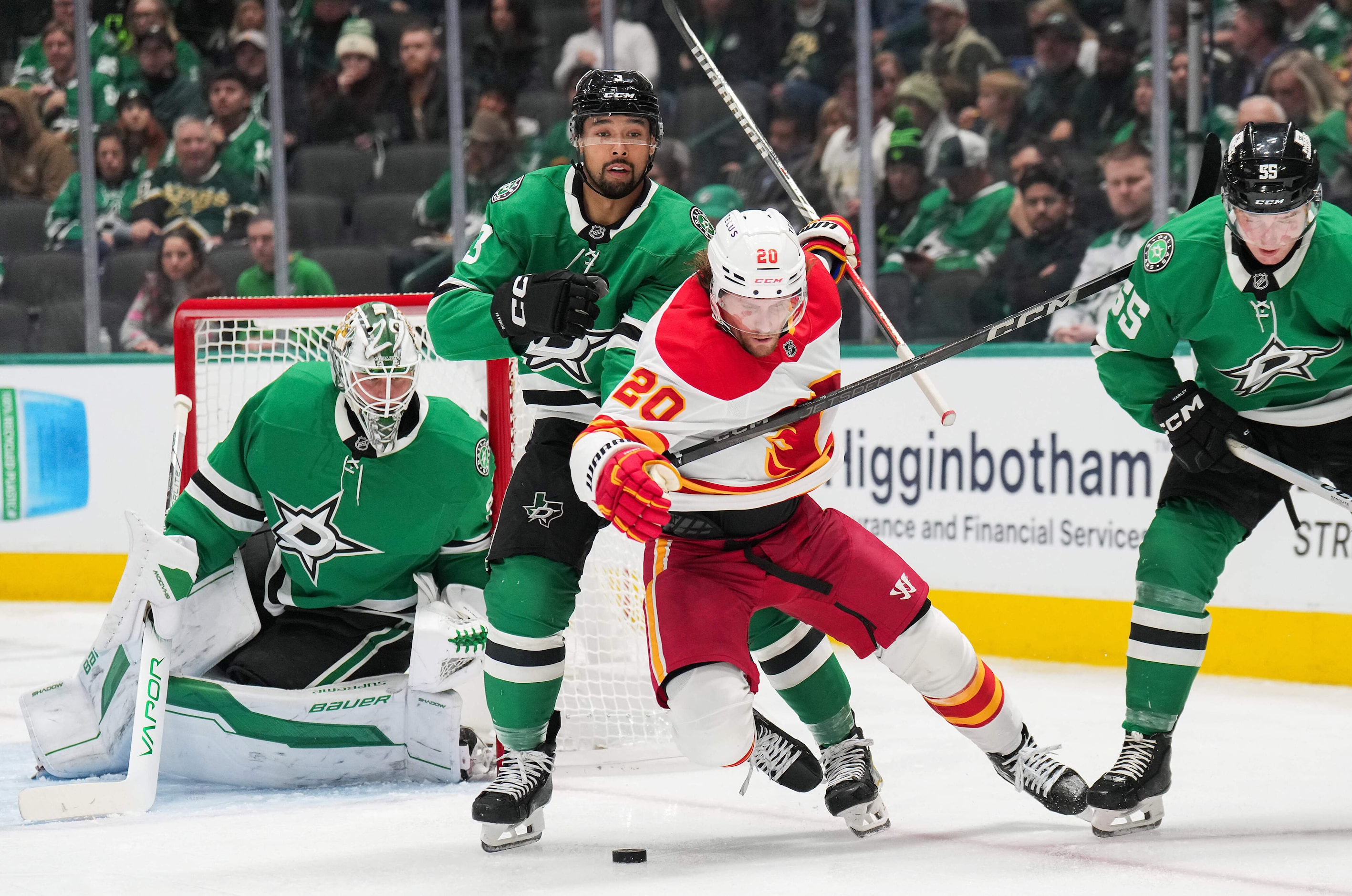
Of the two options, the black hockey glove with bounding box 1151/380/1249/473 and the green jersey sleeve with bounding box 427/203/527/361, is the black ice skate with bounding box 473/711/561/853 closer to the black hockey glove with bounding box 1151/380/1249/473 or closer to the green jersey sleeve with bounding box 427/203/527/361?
the green jersey sleeve with bounding box 427/203/527/361

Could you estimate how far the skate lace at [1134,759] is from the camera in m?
2.74

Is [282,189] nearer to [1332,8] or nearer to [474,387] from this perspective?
[474,387]

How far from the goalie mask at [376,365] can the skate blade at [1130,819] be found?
1506 mm

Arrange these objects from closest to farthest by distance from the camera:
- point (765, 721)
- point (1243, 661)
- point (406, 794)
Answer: point (765, 721) < point (406, 794) < point (1243, 661)

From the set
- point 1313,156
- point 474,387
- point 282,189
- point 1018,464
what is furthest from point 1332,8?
point 282,189

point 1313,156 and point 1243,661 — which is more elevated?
point 1313,156

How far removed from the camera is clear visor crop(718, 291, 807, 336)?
2520 mm

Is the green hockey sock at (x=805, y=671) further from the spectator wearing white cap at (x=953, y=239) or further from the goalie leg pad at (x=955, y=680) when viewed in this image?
the spectator wearing white cap at (x=953, y=239)

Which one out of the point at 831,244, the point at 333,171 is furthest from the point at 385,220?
the point at 831,244

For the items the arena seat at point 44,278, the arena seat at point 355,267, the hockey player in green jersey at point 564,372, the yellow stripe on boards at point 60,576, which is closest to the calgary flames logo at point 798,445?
the hockey player in green jersey at point 564,372

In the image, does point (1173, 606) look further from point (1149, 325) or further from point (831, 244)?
point (831, 244)

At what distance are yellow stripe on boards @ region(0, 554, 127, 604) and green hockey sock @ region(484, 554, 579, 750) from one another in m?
3.80

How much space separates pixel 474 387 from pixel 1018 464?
160cm

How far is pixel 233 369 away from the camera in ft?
12.9
